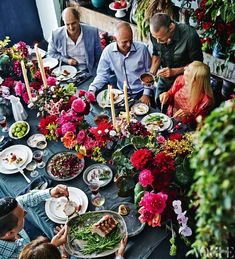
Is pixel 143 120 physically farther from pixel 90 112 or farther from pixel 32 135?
Result: pixel 32 135

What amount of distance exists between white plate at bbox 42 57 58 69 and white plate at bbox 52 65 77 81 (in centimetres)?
9

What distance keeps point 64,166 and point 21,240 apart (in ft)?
1.81

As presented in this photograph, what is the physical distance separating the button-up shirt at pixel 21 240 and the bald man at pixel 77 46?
1.69m

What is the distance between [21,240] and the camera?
92.1 inches

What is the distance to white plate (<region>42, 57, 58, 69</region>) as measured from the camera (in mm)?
3629

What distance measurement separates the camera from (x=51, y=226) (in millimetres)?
2295

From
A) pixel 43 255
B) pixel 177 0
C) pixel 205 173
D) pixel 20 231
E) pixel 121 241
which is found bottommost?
pixel 20 231

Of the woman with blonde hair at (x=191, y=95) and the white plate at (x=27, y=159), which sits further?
the woman with blonde hair at (x=191, y=95)

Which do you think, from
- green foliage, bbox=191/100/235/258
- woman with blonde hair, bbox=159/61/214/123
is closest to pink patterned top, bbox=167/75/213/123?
woman with blonde hair, bbox=159/61/214/123

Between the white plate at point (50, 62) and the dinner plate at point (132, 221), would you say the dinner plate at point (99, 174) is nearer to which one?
the dinner plate at point (132, 221)

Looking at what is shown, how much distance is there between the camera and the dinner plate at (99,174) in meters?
2.46

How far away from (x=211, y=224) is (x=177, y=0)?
3.26 m

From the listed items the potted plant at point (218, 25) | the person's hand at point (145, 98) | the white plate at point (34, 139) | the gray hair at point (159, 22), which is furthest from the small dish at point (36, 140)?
the potted plant at point (218, 25)

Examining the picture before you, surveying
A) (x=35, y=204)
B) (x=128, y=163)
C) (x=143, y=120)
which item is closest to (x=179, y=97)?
(x=143, y=120)
